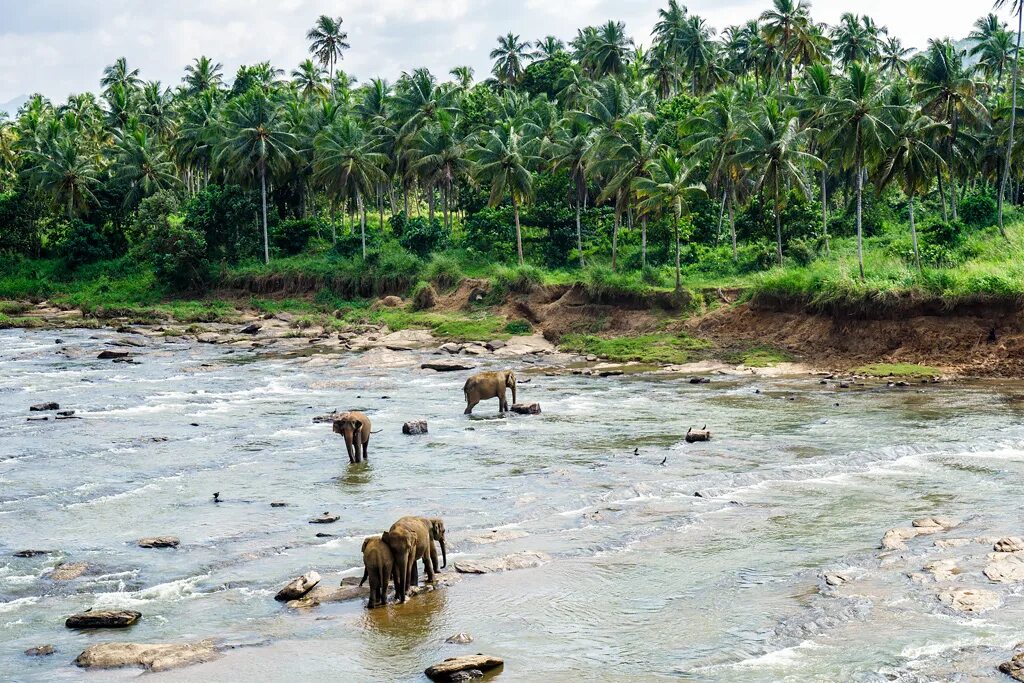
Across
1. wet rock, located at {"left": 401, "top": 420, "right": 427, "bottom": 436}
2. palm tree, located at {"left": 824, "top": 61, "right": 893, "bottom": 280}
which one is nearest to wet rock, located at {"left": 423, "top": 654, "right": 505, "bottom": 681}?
wet rock, located at {"left": 401, "top": 420, "right": 427, "bottom": 436}

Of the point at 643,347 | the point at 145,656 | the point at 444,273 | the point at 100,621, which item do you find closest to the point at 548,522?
the point at 100,621

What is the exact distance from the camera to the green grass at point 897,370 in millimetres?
37188

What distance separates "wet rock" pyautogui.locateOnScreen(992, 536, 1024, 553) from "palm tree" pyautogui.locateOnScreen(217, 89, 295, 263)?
2291 inches

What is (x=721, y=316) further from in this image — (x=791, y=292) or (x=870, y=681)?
(x=870, y=681)

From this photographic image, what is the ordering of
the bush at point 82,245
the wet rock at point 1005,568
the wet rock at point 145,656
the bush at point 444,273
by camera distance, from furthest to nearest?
1. the bush at point 82,245
2. the bush at point 444,273
3. the wet rock at point 1005,568
4. the wet rock at point 145,656

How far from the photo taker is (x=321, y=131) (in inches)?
2763

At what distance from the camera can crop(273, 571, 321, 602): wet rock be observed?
14.9m

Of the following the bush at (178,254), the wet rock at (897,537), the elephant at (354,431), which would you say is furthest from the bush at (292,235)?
the wet rock at (897,537)

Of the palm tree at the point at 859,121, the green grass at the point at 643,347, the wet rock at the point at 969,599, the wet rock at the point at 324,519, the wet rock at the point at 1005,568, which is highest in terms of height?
the palm tree at the point at 859,121

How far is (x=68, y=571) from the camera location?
53.7 feet

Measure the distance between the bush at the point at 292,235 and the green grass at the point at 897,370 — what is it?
4635 cm

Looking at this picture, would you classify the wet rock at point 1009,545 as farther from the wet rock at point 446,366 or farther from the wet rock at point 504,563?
the wet rock at point 446,366

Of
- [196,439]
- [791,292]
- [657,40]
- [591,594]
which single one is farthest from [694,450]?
[657,40]

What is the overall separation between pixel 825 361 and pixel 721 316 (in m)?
7.06
